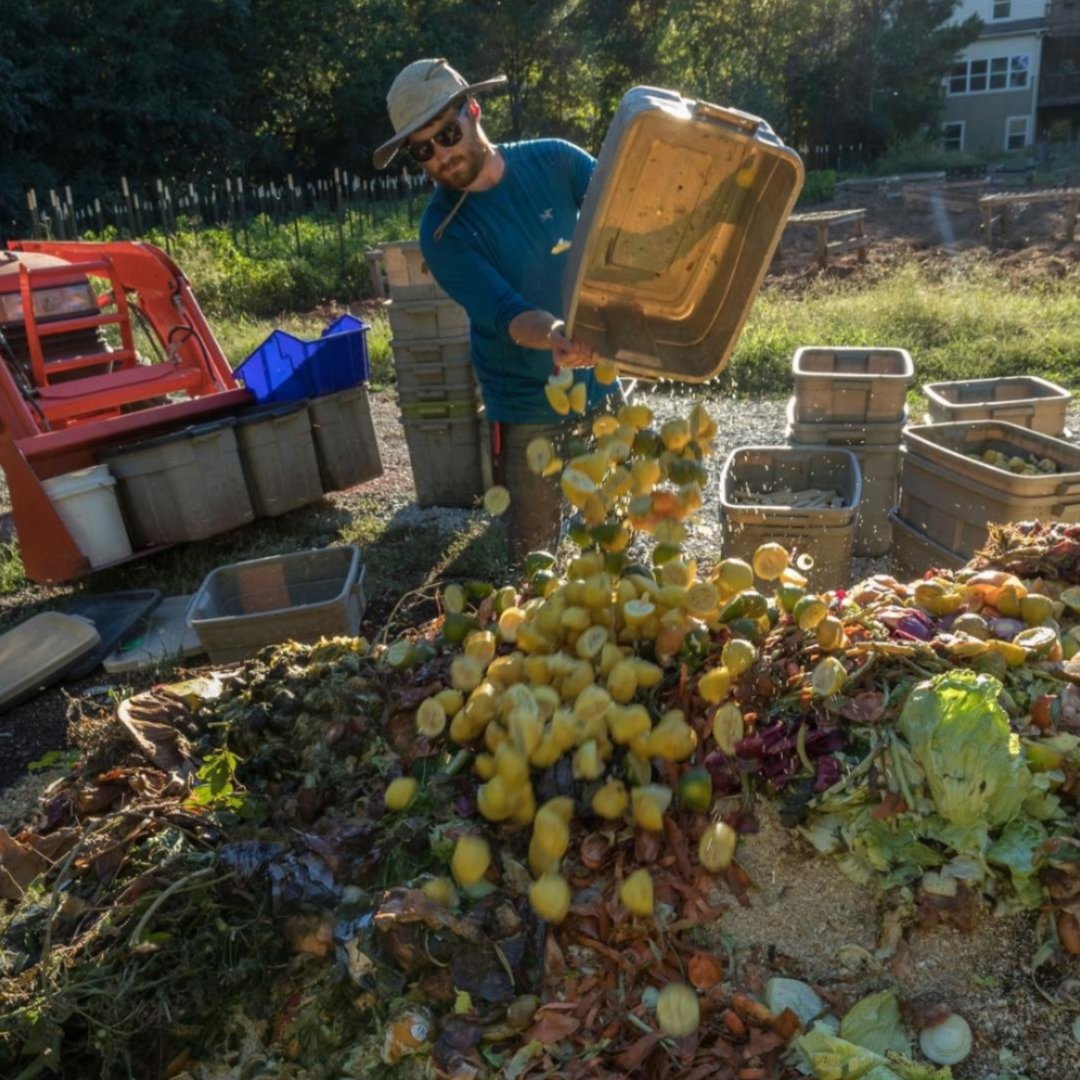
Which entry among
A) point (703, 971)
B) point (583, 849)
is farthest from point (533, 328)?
point (703, 971)

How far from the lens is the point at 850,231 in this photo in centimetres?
1930

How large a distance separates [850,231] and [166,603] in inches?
668

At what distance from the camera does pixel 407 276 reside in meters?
6.24

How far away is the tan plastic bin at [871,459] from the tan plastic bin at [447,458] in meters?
2.05

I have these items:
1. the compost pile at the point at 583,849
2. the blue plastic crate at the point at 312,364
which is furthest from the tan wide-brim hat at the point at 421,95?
the blue plastic crate at the point at 312,364

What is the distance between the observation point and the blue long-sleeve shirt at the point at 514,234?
146 inches

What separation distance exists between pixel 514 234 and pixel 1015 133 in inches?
1614

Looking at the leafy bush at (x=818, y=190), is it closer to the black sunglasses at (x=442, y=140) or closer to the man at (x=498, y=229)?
the man at (x=498, y=229)

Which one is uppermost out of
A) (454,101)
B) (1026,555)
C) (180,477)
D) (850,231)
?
(454,101)

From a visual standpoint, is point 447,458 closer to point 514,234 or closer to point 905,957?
point 514,234

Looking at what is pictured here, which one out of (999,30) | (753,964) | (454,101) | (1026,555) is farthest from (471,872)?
(999,30)

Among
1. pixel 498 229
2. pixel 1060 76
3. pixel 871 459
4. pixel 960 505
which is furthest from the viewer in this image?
pixel 1060 76

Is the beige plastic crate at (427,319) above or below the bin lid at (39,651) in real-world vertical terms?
above

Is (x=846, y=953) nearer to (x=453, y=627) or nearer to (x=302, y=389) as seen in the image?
(x=453, y=627)
